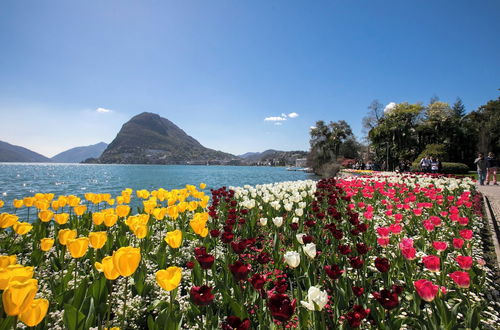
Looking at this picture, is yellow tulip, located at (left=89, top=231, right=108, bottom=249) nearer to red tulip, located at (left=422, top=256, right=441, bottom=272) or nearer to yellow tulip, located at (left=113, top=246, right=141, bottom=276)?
yellow tulip, located at (left=113, top=246, right=141, bottom=276)

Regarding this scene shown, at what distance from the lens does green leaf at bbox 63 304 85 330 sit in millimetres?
1695

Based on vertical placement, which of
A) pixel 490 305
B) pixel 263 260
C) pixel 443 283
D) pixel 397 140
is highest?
pixel 397 140

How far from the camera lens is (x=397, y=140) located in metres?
43.2

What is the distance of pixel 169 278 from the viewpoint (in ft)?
5.39

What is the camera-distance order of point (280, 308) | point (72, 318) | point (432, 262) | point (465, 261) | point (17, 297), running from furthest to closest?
point (465, 261), point (432, 262), point (72, 318), point (280, 308), point (17, 297)

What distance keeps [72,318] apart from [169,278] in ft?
2.37

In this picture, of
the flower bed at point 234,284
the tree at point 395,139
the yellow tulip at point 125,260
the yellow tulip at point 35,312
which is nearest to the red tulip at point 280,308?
the flower bed at point 234,284

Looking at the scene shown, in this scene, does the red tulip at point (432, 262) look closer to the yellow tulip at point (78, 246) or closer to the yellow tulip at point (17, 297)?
the yellow tulip at point (17, 297)

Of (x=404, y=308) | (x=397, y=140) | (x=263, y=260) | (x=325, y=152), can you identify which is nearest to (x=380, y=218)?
(x=404, y=308)

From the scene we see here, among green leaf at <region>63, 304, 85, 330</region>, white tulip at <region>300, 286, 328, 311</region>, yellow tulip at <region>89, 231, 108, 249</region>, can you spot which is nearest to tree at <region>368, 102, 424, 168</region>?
white tulip at <region>300, 286, 328, 311</region>

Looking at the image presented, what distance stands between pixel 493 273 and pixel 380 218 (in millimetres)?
2576

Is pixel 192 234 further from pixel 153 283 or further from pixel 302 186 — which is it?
pixel 302 186

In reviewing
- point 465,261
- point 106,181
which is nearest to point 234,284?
point 465,261

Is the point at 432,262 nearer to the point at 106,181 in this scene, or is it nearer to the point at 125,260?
the point at 125,260
